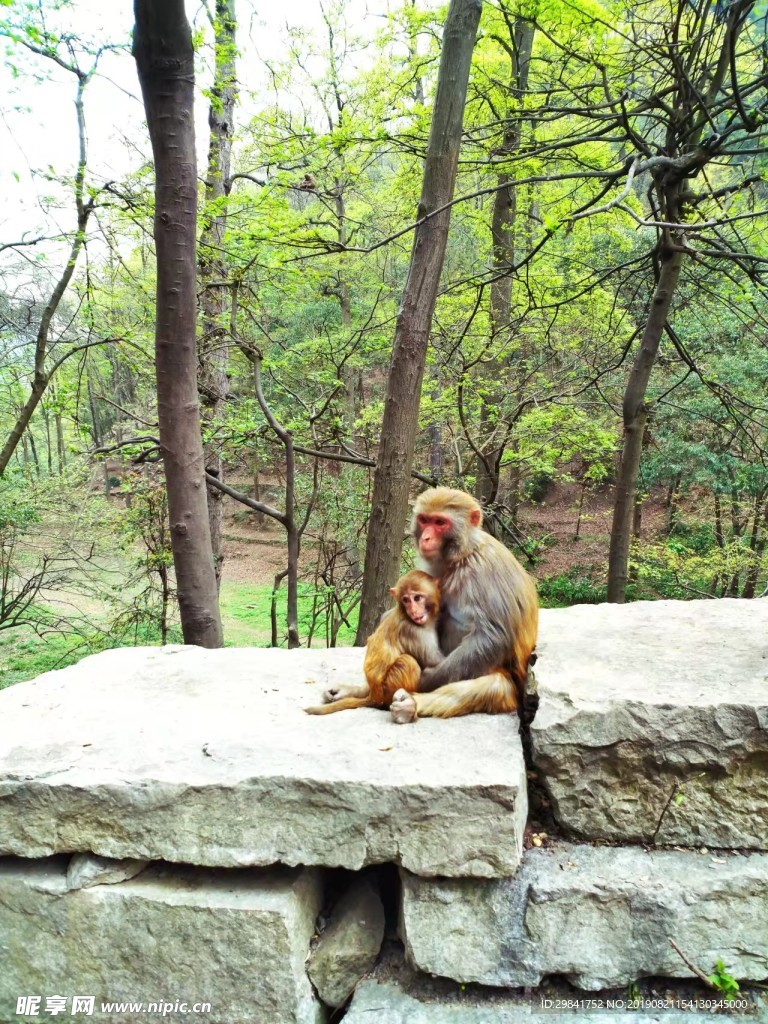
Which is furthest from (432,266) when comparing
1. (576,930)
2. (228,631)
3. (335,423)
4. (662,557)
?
(228,631)

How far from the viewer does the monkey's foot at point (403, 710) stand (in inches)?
112

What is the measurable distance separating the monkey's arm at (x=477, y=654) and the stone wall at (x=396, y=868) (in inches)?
11.7

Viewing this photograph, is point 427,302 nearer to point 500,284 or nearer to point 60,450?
point 500,284

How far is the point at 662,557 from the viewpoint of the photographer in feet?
36.3

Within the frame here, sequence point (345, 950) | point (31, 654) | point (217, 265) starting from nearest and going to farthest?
point (345, 950) < point (217, 265) < point (31, 654)

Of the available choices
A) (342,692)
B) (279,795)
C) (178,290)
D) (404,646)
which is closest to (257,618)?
(178,290)

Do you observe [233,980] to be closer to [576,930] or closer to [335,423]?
[576,930]

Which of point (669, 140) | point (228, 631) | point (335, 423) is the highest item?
point (669, 140)

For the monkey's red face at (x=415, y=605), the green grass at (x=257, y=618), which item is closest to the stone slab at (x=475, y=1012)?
the monkey's red face at (x=415, y=605)

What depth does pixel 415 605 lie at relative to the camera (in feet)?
9.93

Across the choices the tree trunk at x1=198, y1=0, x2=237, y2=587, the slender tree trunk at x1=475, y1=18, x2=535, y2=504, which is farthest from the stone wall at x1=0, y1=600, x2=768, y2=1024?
the slender tree trunk at x1=475, y1=18, x2=535, y2=504

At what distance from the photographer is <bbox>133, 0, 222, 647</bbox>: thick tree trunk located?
353cm

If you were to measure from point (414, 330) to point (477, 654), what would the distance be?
2.45m

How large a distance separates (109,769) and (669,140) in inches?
252
